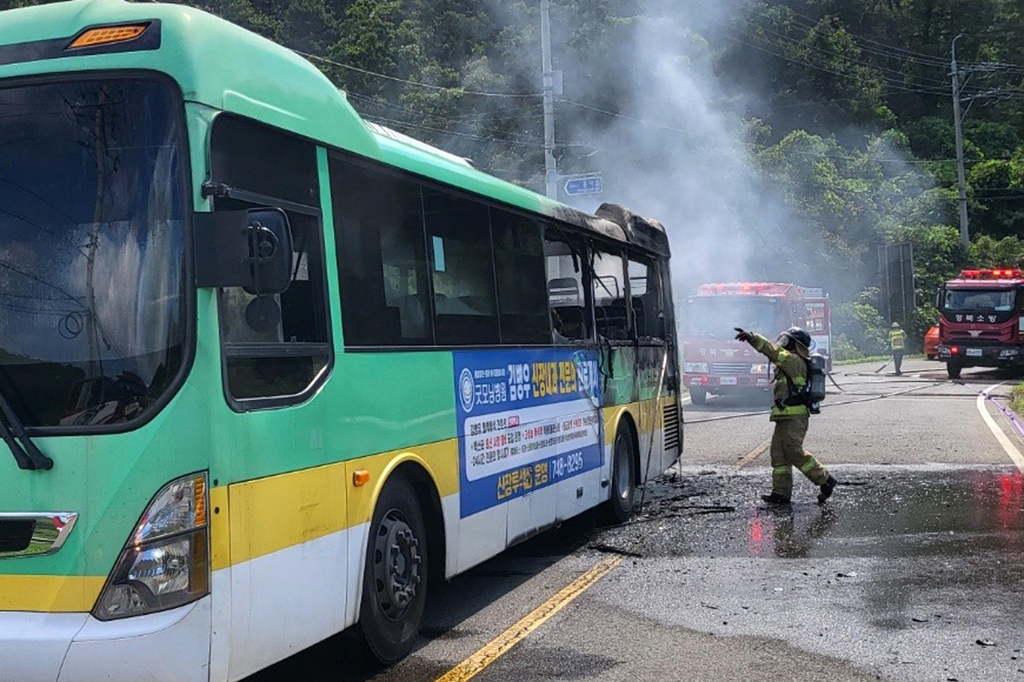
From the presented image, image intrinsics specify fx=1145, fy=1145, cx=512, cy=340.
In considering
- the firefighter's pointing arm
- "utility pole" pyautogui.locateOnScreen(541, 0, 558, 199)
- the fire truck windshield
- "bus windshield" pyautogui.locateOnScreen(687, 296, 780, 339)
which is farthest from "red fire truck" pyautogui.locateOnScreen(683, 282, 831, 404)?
the firefighter's pointing arm

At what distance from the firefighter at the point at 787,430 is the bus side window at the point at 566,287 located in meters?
2.10

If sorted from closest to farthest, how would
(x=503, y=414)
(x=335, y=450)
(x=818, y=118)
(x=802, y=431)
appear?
1. (x=335, y=450)
2. (x=503, y=414)
3. (x=802, y=431)
4. (x=818, y=118)

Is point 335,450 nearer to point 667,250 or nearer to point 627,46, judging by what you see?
point 667,250

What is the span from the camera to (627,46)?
4581cm

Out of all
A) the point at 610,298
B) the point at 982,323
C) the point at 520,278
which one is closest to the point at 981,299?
the point at 982,323

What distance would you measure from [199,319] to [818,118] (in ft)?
215

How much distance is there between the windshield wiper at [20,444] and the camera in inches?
170

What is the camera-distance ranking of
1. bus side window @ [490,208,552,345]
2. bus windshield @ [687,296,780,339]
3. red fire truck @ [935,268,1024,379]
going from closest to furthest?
bus side window @ [490,208,552,345] < bus windshield @ [687,296,780,339] < red fire truck @ [935,268,1024,379]

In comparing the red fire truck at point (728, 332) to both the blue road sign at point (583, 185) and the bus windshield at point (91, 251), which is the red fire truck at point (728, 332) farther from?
the bus windshield at point (91, 251)

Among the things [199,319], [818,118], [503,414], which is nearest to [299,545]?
[199,319]

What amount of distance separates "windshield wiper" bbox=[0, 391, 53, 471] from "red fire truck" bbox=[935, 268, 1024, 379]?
31734 mm

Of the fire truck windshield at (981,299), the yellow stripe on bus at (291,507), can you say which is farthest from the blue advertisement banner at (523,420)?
the fire truck windshield at (981,299)

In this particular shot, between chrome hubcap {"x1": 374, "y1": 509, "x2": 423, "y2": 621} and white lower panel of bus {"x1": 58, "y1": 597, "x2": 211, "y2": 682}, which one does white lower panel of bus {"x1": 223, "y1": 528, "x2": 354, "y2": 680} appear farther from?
chrome hubcap {"x1": 374, "y1": 509, "x2": 423, "y2": 621}

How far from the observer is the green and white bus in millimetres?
4293
